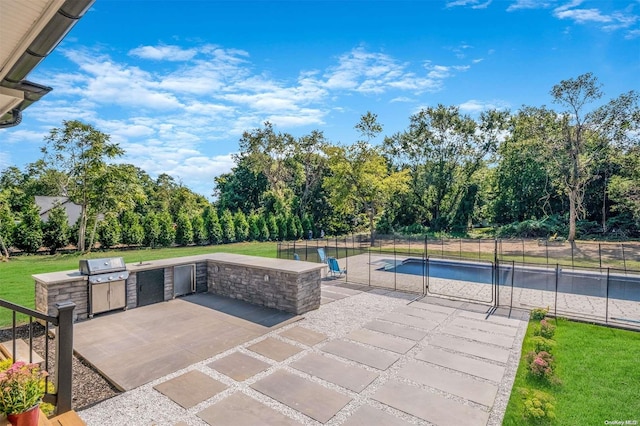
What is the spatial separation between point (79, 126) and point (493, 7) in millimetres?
18348

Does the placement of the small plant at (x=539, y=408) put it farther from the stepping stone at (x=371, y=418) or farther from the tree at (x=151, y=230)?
the tree at (x=151, y=230)

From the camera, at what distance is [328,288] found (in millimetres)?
9688

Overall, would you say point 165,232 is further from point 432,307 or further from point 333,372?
point 333,372

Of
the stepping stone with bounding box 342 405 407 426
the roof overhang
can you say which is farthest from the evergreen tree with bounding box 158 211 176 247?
the stepping stone with bounding box 342 405 407 426

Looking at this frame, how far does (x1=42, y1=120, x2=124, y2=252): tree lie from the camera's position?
1602 cm

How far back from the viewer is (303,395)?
4.02m

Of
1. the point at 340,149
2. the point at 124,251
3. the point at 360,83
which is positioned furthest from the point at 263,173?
the point at 360,83

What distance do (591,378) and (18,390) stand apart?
6.42 meters

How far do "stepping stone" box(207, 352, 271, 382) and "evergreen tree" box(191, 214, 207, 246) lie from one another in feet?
56.8

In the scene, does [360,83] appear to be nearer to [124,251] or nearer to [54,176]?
[124,251]

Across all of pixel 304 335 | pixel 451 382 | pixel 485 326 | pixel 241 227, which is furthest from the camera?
pixel 241 227

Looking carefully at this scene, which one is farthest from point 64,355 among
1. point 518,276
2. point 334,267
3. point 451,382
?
point 518,276

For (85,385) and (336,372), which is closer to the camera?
(85,385)

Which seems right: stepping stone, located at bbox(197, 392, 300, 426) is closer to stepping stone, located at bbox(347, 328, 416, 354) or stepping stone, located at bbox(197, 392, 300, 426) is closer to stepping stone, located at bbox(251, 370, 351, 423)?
stepping stone, located at bbox(251, 370, 351, 423)
